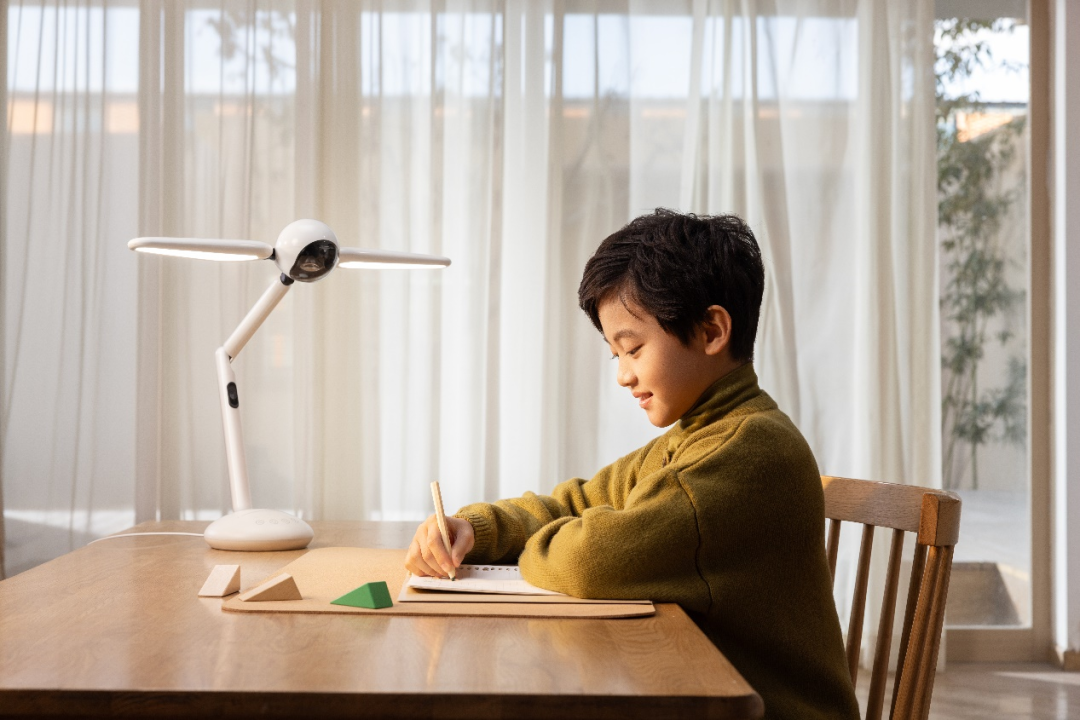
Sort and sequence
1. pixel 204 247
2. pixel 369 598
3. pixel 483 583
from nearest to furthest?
pixel 369 598, pixel 483 583, pixel 204 247

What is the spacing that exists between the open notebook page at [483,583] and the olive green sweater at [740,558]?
18mm

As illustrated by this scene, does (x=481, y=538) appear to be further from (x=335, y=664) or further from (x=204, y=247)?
(x=204, y=247)

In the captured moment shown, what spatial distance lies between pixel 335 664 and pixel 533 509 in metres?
0.61

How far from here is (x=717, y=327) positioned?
1.13 metres

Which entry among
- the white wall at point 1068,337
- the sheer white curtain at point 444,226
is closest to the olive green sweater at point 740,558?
the sheer white curtain at point 444,226

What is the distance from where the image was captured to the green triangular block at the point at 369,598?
912mm

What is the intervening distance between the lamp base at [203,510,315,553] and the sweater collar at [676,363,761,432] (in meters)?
0.62

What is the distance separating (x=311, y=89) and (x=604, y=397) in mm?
1167

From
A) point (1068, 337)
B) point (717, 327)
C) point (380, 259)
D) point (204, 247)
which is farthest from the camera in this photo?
point (1068, 337)

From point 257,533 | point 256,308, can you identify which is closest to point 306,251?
point 256,308

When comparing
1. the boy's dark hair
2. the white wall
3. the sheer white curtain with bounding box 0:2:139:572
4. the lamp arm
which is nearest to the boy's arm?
the boy's dark hair

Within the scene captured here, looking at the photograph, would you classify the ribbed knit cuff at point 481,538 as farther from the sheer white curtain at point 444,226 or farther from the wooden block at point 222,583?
the sheer white curtain at point 444,226

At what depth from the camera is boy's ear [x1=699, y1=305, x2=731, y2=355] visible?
113 cm

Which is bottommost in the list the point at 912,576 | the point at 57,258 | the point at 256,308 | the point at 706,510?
the point at 912,576
